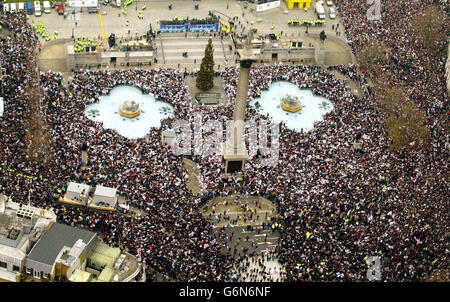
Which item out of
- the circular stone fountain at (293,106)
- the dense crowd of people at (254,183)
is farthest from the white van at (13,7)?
the circular stone fountain at (293,106)

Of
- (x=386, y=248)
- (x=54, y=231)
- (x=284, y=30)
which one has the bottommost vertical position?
(x=386, y=248)

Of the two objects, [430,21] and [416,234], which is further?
[430,21]

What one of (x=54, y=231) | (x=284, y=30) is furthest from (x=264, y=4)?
(x=54, y=231)

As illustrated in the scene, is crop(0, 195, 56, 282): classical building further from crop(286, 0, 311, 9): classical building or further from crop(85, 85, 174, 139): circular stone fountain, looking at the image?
crop(286, 0, 311, 9): classical building

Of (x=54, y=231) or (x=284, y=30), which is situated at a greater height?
(x=284, y=30)

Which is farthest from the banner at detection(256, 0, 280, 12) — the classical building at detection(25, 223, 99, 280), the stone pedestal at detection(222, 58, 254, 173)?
the classical building at detection(25, 223, 99, 280)

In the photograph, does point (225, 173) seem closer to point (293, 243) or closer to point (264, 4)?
point (293, 243)
